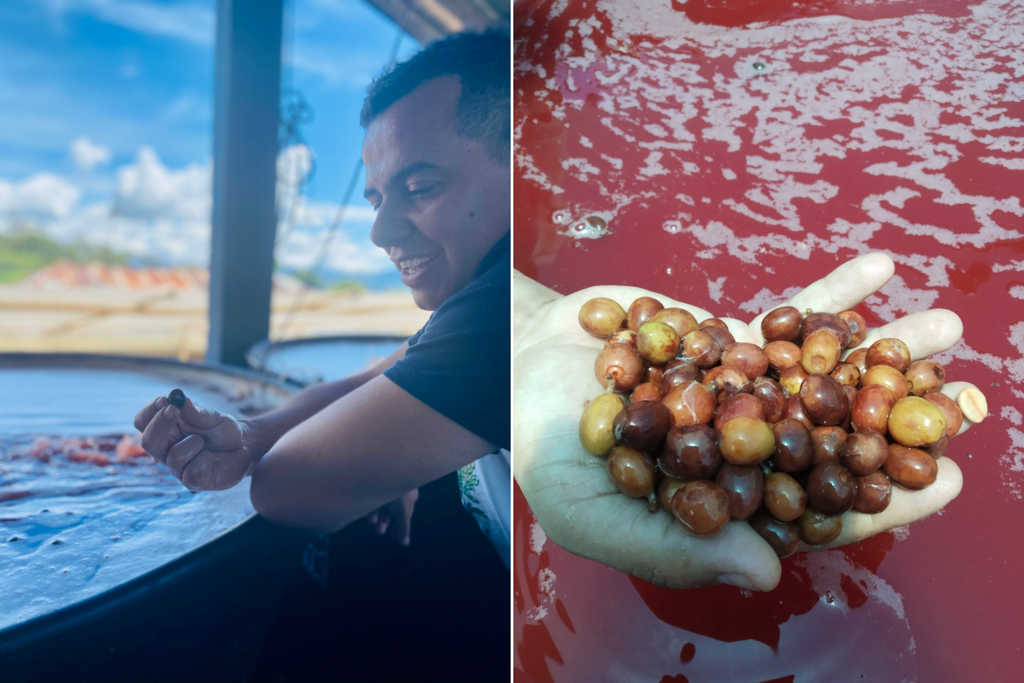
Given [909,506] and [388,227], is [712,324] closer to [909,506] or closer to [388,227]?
[909,506]

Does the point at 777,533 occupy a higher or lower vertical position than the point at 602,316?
lower

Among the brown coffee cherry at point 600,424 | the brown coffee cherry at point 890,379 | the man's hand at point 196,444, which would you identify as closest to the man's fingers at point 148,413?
the man's hand at point 196,444

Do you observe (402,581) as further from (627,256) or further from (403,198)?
(627,256)

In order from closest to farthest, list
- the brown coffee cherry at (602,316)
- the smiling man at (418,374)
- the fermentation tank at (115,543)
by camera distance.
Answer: the fermentation tank at (115,543)
the smiling man at (418,374)
the brown coffee cherry at (602,316)

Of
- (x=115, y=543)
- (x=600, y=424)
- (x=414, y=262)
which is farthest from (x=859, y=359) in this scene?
(x=115, y=543)

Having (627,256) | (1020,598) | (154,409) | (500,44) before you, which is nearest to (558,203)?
(627,256)

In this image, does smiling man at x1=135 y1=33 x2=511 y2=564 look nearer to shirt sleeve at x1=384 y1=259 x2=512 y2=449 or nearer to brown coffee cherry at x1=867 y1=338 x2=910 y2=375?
shirt sleeve at x1=384 y1=259 x2=512 y2=449

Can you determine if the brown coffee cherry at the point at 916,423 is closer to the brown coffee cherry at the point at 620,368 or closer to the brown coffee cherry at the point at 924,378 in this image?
the brown coffee cherry at the point at 924,378
